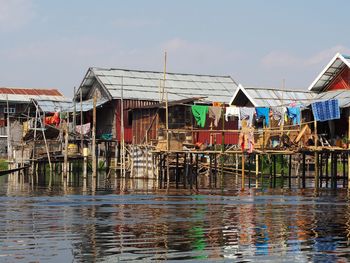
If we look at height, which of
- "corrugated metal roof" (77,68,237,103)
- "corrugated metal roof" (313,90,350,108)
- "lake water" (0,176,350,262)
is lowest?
"lake water" (0,176,350,262)

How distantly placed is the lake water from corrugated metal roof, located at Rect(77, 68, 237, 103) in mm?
21869

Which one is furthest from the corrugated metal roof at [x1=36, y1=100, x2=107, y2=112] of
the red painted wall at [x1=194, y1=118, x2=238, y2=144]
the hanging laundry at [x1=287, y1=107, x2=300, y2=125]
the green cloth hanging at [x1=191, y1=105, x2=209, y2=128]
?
the hanging laundry at [x1=287, y1=107, x2=300, y2=125]

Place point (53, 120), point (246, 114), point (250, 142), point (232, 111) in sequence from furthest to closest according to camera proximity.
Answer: point (53, 120), point (232, 111), point (246, 114), point (250, 142)

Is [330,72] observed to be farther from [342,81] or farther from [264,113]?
[264,113]

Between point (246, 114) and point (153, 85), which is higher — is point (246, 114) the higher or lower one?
the lower one

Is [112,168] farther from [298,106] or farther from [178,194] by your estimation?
[178,194]

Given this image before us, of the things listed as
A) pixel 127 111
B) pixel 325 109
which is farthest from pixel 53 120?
pixel 325 109

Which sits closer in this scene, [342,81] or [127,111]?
[342,81]

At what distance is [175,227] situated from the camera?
1938 cm

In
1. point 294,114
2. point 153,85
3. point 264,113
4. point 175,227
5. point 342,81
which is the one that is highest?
point 153,85

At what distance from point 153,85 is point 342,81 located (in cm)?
1569

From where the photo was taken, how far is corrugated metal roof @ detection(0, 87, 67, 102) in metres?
63.1

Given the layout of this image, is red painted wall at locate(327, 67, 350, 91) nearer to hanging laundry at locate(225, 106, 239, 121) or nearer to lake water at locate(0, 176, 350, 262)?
hanging laundry at locate(225, 106, 239, 121)

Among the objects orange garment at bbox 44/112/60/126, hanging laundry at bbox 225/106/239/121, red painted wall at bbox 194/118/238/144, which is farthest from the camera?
orange garment at bbox 44/112/60/126
